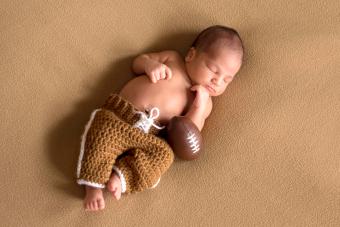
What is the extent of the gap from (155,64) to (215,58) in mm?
159

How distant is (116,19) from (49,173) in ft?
1.52

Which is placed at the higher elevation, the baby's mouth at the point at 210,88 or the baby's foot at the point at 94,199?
the baby's mouth at the point at 210,88

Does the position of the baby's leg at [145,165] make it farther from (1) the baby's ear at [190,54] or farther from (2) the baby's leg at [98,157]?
(1) the baby's ear at [190,54]

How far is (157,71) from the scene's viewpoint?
126cm

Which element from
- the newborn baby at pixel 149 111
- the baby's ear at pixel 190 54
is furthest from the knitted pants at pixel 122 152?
the baby's ear at pixel 190 54

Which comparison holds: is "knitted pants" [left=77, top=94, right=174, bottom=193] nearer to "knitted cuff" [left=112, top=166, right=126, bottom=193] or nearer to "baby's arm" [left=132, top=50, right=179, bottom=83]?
"knitted cuff" [left=112, top=166, right=126, bottom=193]

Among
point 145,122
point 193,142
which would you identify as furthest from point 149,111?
point 193,142

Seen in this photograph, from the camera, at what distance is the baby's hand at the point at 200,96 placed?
127 centimetres

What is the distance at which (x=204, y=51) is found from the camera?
1.29 meters

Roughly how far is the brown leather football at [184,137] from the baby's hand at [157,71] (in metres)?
0.12

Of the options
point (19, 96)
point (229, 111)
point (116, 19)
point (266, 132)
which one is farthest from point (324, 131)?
point (19, 96)

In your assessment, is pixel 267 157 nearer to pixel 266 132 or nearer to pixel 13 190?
pixel 266 132

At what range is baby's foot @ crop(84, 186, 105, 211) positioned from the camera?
1.20 meters

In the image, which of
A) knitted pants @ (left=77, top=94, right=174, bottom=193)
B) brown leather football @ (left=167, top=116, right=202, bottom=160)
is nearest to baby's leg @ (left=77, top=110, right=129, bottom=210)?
knitted pants @ (left=77, top=94, right=174, bottom=193)
